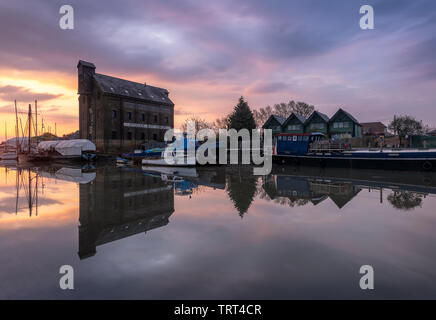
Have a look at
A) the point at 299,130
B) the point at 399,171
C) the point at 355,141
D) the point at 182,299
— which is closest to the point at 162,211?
the point at 182,299

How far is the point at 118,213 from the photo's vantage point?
8102 millimetres

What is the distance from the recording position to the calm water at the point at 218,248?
12.2 ft

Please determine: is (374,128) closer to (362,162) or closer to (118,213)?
(362,162)

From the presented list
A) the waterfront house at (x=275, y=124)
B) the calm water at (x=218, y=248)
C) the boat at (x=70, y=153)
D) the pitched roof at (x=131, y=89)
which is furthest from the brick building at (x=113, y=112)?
the calm water at (x=218, y=248)

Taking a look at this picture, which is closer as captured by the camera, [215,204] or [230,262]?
[230,262]

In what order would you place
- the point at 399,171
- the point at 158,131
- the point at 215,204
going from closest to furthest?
the point at 215,204
the point at 399,171
the point at 158,131

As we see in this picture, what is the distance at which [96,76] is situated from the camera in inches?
1735

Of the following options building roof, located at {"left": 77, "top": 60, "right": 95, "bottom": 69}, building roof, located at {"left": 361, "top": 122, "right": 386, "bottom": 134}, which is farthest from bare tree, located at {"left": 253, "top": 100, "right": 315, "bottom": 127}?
building roof, located at {"left": 77, "top": 60, "right": 95, "bottom": 69}

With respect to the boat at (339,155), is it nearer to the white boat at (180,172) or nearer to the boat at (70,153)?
the white boat at (180,172)

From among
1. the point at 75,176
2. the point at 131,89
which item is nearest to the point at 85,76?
the point at 131,89

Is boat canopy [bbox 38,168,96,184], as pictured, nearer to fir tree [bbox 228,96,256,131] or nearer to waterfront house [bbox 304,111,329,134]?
fir tree [bbox 228,96,256,131]

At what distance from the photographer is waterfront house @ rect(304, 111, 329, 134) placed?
4884cm
